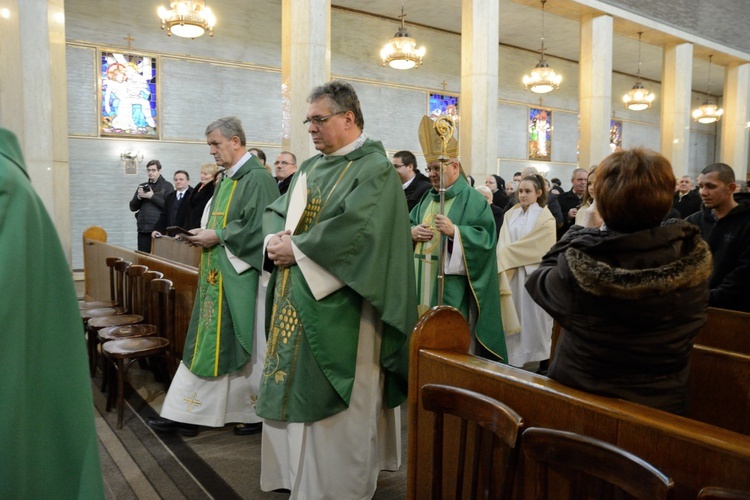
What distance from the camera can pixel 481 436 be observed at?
Result: 1.84 meters

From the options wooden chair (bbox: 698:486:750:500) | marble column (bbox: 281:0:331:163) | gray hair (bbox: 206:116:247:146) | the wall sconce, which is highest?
marble column (bbox: 281:0:331:163)

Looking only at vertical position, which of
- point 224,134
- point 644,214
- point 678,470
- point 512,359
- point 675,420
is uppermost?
point 224,134

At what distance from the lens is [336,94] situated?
107 inches

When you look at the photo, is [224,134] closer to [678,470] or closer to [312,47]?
[678,470]

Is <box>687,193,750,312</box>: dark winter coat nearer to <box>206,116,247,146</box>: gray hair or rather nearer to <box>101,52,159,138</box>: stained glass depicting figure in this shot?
<box>206,116,247,146</box>: gray hair

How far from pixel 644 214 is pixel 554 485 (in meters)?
0.84

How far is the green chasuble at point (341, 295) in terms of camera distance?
2.58 metres

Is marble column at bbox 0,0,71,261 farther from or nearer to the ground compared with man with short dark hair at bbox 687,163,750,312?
farther from the ground

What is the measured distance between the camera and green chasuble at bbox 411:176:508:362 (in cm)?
396

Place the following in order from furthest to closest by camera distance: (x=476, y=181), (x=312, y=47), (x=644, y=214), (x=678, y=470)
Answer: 1. (x=476, y=181)
2. (x=312, y=47)
3. (x=644, y=214)
4. (x=678, y=470)

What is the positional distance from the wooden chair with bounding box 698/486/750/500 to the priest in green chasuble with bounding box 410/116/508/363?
2.61 meters

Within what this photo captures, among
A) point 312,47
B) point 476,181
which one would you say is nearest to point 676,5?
point 476,181

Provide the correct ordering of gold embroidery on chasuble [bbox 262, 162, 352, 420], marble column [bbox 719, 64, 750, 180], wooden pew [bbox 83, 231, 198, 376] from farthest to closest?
marble column [bbox 719, 64, 750, 180] < wooden pew [bbox 83, 231, 198, 376] < gold embroidery on chasuble [bbox 262, 162, 352, 420]

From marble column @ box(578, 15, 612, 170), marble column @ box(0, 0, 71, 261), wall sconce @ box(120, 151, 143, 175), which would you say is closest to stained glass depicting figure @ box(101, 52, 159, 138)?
wall sconce @ box(120, 151, 143, 175)
